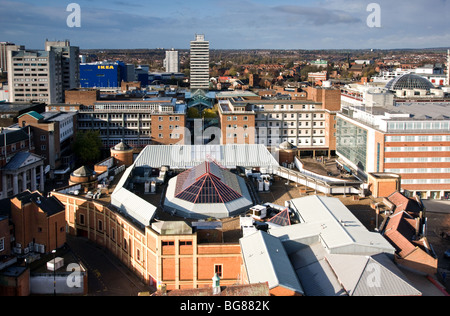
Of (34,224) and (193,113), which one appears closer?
(34,224)

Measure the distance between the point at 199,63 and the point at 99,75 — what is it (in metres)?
29.5

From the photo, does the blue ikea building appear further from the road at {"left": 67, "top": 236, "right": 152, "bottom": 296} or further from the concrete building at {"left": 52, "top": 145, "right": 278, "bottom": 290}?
the road at {"left": 67, "top": 236, "right": 152, "bottom": 296}

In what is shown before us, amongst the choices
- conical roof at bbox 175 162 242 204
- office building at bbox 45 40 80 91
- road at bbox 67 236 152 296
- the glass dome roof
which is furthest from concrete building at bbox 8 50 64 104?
conical roof at bbox 175 162 242 204

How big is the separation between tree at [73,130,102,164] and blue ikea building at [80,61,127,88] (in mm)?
57627

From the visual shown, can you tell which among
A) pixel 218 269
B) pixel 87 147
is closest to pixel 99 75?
pixel 87 147

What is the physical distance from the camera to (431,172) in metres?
51.0

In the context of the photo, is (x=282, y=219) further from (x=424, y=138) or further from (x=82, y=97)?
(x=82, y=97)

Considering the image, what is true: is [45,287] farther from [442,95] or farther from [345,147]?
[442,95]

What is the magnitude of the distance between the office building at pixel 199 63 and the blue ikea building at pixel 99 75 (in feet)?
73.3

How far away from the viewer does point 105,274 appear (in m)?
31.6

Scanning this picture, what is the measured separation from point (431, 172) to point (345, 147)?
12.4m

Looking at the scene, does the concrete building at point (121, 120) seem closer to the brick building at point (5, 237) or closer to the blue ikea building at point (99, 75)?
the brick building at point (5, 237)

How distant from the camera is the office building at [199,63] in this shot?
140 metres

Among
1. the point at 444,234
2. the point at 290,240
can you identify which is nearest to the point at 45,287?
the point at 290,240
